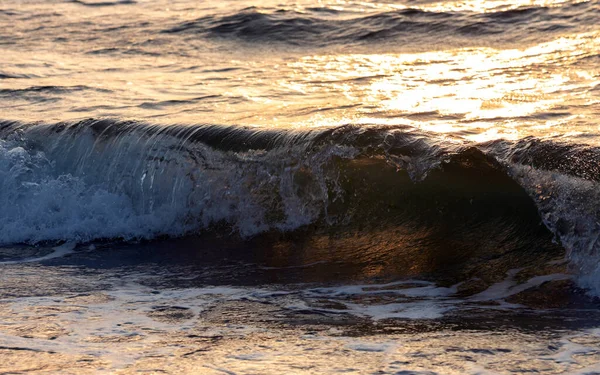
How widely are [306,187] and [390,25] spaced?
6528mm

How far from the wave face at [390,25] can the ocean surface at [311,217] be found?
35.1 inches

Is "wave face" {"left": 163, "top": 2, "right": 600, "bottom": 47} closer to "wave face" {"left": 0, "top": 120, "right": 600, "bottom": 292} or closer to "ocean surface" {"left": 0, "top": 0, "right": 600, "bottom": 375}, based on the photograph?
"ocean surface" {"left": 0, "top": 0, "right": 600, "bottom": 375}

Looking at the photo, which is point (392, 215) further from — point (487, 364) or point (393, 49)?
point (393, 49)

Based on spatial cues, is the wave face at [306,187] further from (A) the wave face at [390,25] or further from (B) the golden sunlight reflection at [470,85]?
(A) the wave face at [390,25]

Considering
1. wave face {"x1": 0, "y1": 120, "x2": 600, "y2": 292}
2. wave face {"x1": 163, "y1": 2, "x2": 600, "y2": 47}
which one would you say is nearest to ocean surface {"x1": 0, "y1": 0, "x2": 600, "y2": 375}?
wave face {"x1": 0, "y1": 120, "x2": 600, "y2": 292}

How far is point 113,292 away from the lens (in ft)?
16.7

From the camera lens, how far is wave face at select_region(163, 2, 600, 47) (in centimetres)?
1129

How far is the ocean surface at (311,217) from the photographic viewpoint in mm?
3943

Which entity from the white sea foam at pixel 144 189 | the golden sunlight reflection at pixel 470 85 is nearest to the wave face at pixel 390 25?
Answer: the golden sunlight reflection at pixel 470 85

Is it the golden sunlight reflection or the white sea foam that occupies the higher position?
the golden sunlight reflection

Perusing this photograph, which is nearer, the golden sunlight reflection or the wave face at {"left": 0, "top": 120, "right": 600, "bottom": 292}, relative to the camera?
the wave face at {"left": 0, "top": 120, "right": 600, "bottom": 292}

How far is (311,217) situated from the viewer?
6.21 meters

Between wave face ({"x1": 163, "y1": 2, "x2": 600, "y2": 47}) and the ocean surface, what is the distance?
892 millimetres

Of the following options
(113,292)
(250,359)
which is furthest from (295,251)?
(250,359)
